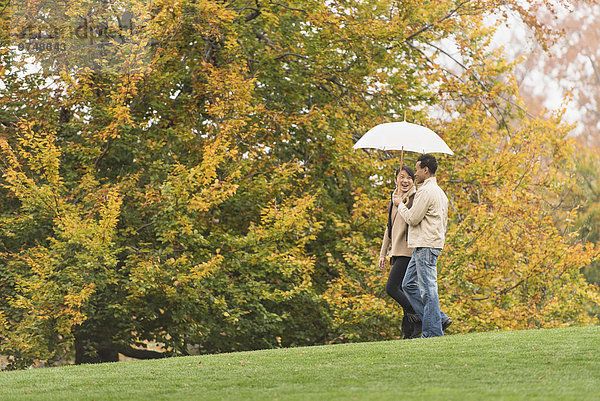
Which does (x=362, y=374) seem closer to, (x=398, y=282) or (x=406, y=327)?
(x=398, y=282)

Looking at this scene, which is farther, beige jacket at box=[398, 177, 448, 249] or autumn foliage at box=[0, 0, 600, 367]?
autumn foliage at box=[0, 0, 600, 367]

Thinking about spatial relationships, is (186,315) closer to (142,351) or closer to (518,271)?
(142,351)

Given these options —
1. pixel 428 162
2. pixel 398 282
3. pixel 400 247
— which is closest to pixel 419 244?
pixel 400 247

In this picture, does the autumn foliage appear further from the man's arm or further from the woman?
the man's arm

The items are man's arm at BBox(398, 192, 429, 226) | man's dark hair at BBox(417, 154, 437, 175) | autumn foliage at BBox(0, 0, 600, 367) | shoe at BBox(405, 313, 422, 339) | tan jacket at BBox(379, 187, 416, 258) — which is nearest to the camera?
man's arm at BBox(398, 192, 429, 226)

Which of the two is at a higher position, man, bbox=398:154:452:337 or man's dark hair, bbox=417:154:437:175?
man's dark hair, bbox=417:154:437:175

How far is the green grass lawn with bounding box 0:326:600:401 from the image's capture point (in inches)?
191

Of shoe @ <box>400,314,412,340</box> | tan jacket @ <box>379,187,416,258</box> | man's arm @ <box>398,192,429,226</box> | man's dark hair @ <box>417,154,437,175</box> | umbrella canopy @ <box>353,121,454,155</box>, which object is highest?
umbrella canopy @ <box>353,121,454,155</box>

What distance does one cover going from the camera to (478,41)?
616 inches

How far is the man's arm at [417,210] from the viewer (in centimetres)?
739

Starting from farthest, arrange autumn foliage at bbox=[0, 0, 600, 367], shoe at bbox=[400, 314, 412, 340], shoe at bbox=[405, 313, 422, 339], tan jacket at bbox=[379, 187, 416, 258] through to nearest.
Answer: autumn foliage at bbox=[0, 0, 600, 367]
shoe at bbox=[400, 314, 412, 340]
shoe at bbox=[405, 313, 422, 339]
tan jacket at bbox=[379, 187, 416, 258]

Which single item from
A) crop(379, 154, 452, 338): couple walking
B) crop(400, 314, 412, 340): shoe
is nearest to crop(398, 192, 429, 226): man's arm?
crop(379, 154, 452, 338): couple walking

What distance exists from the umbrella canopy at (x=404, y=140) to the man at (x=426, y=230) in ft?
1.43

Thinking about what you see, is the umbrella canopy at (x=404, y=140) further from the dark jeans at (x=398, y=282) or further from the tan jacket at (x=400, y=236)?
the dark jeans at (x=398, y=282)
